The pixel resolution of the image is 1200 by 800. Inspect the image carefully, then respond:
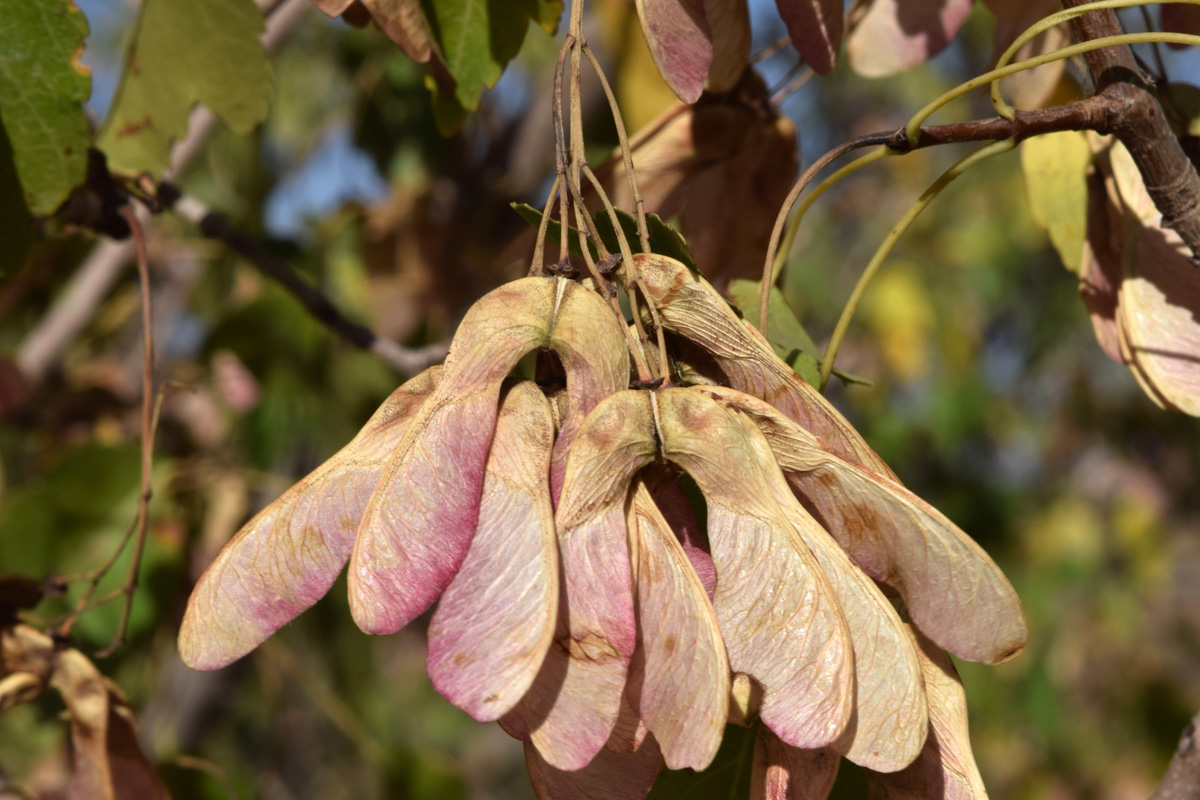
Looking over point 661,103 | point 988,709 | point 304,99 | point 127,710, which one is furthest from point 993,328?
point 127,710

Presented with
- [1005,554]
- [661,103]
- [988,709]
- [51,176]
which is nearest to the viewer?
[51,176]

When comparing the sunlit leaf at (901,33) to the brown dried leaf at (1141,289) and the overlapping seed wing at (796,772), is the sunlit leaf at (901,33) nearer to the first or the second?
the brown dried leaf at (1141,289)

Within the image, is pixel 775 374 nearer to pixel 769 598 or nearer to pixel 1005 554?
pixel 769 598

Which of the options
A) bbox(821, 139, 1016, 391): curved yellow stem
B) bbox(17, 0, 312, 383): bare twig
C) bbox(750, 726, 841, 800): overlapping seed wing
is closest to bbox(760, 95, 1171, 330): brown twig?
bbox(821, 139, 1016, 391): curved yellow stem

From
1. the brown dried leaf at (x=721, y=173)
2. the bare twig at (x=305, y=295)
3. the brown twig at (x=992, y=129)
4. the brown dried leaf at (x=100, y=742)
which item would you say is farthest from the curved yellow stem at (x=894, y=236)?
the brown dried leaf at (x=100, y=742)

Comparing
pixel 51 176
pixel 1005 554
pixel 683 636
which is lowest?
pixel 1005 554

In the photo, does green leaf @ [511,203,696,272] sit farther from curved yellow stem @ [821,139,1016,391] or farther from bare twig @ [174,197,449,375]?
bare twig @ [174,197,449,375]
